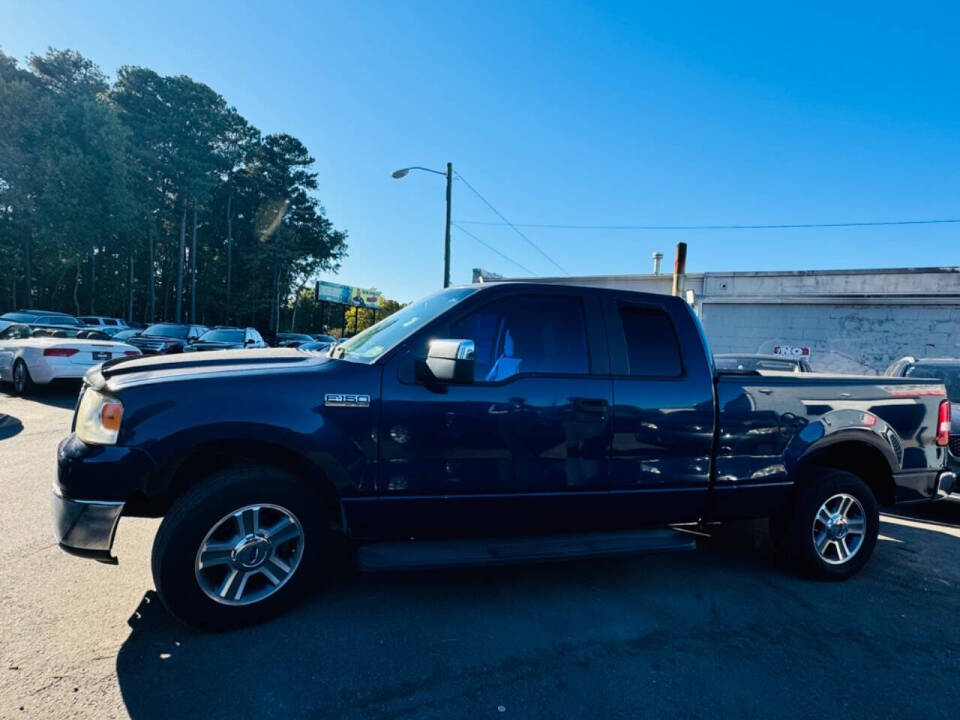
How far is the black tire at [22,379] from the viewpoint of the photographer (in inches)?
366

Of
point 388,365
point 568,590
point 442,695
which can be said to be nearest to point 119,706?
point 442,695

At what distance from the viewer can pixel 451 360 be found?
2582 mm

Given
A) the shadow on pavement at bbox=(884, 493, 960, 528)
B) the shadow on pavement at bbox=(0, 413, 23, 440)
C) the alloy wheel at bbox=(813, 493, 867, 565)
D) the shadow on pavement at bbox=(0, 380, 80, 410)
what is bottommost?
the shadow on pavement at bbox=(884, 493, 960, 528)

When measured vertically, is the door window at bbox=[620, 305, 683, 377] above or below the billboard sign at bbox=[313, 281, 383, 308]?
below

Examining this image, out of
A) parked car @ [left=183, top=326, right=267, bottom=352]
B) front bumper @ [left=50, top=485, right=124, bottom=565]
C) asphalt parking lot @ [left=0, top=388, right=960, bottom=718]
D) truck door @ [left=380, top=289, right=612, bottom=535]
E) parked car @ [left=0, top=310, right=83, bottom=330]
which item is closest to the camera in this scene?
asphalt parking lot @ [left=0, top=388, right=960, bottom=718]

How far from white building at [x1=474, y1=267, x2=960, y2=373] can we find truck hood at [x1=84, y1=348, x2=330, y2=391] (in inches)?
583

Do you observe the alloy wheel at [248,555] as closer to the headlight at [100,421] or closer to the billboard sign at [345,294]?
the headlight at [100,421]

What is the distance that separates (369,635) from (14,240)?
37968 mm

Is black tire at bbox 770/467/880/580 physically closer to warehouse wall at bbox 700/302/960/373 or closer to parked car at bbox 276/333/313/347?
warehouse wall at bbox 700/302/960/373

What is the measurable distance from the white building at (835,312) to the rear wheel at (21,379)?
1594 centimetres

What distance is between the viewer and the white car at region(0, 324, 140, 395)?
9.11 meters

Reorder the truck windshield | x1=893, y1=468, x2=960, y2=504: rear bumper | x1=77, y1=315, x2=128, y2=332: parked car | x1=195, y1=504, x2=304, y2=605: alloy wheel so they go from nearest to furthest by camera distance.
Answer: x1=195, y1=504, x2=304, y2=605: alloy wheel → the truck windshield → x1=893, y1=468, x2=960, y2=504: rear bumper → x1=77, y1=315, x2=128, y2=332: parked car

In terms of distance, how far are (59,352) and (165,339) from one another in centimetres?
649


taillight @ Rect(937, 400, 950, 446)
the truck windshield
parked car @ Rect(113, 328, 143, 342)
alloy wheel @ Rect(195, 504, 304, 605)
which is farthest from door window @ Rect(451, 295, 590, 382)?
parked car @ Rect(113, 328, 143, 342)
